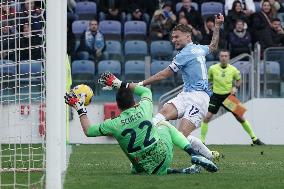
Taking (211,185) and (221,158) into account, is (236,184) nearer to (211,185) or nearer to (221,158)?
(211,185)

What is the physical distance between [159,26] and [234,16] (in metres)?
2.09

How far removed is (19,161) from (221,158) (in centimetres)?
406

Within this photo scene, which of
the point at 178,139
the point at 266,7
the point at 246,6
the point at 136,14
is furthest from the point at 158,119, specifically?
the point at 246,6

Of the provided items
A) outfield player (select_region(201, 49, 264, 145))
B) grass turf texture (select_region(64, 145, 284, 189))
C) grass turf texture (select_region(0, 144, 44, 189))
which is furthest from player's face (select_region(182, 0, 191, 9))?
grass turf texture (select_region(0, 144, 44, 189))

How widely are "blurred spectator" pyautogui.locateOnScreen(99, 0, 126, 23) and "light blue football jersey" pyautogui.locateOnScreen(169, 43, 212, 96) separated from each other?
41.2 ft

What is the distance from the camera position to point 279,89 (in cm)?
2369

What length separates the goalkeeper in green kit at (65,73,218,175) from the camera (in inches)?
432

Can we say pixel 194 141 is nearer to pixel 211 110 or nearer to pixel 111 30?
pixel 211 110

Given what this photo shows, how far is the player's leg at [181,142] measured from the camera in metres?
11.6

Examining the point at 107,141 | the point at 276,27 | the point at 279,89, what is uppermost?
the point at 276,27

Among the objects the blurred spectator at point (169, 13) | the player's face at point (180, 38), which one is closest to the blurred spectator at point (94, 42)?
the blurred spectator at point (169, 13)

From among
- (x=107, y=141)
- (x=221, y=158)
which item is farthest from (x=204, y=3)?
(x=221, y=158)

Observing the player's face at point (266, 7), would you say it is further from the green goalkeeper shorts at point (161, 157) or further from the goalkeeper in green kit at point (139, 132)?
the green goalkeeper shorts at point (161, 157)

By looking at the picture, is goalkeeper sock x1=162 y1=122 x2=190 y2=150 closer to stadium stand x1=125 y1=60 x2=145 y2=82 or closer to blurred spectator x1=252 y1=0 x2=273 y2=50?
stadium stand x1=125 y1=60 x2=145 y2=82
